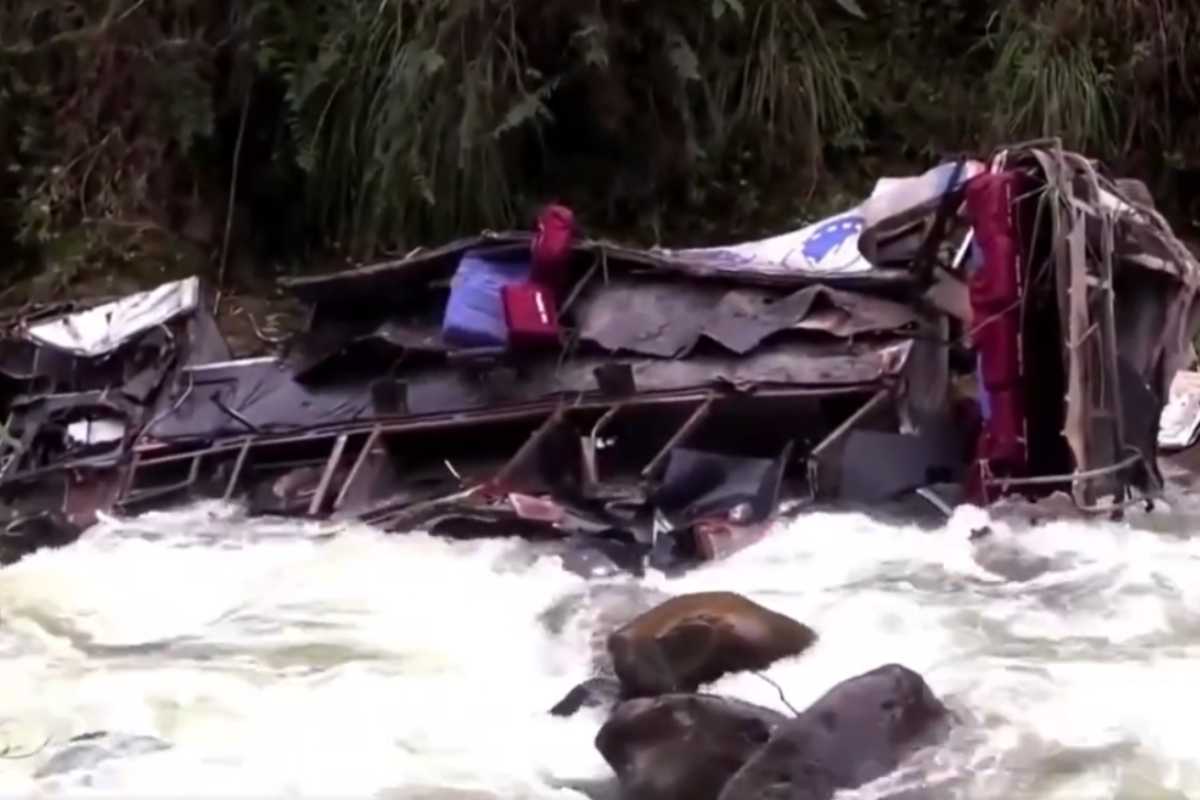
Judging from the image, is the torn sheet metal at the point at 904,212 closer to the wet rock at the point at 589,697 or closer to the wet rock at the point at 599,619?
the wet rock at the point at 599,619

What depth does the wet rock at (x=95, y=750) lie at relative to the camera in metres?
5.54

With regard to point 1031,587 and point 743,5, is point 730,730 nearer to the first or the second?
point 1031,587

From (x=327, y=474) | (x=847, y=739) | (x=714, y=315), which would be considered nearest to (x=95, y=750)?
(x=847, y=739)

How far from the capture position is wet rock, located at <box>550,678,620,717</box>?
5841 mm

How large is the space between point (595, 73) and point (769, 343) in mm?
3879

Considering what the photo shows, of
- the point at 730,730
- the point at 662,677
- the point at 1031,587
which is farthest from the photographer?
the point at 1031,587

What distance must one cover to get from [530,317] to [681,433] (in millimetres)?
1024

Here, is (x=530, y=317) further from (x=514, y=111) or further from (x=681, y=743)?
(x=681, y=743)

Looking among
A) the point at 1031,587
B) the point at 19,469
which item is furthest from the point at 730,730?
the point at 19,469

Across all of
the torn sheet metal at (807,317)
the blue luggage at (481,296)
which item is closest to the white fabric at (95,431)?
the blue luggage at (481,296)

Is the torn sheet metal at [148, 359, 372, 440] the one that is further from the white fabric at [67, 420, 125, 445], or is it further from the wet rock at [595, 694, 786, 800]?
the wet rock at [595, 694, 786, 800]

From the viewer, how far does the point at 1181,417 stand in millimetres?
9391

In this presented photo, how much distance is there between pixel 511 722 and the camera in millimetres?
5801

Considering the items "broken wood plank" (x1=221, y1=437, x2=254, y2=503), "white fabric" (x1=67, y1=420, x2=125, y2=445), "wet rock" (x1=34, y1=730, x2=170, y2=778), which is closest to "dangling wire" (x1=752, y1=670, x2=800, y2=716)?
"wet rock" (x1=34, y1=730, x2=170, y2=778)
